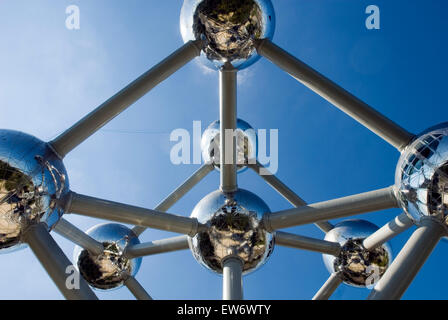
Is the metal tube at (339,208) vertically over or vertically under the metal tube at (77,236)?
under

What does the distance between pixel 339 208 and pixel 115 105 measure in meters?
2.69

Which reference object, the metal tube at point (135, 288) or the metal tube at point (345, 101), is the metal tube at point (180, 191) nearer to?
the metal tube at point (135, 288)

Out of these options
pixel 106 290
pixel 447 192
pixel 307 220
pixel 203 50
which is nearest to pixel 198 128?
pixel 203 50

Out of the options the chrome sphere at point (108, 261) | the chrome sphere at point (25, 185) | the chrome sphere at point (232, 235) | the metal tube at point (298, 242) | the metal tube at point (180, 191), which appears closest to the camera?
the chrome sphere at point (25, 185)

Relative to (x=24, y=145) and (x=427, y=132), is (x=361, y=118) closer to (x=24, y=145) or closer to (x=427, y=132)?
(x=427, y=132)

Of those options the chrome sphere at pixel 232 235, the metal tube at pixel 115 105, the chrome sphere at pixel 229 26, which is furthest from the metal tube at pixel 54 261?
the chrome sphere at pixel 229 26

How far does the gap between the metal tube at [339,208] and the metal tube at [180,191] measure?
2457 mm

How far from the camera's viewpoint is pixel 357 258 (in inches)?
241

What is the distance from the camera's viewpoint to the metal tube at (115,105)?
4027 mm

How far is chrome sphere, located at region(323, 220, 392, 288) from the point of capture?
614 cm

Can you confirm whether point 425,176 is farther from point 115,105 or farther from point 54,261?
point 54,261

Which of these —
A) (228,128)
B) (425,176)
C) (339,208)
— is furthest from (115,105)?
(425,176)

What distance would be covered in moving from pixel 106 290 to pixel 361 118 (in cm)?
464

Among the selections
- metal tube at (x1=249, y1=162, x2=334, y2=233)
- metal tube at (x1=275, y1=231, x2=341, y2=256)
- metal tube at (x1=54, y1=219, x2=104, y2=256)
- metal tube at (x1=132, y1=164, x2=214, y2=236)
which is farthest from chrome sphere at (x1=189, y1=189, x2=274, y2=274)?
metal tube at (x1=249, y1=162, x2=334, y2=233)
